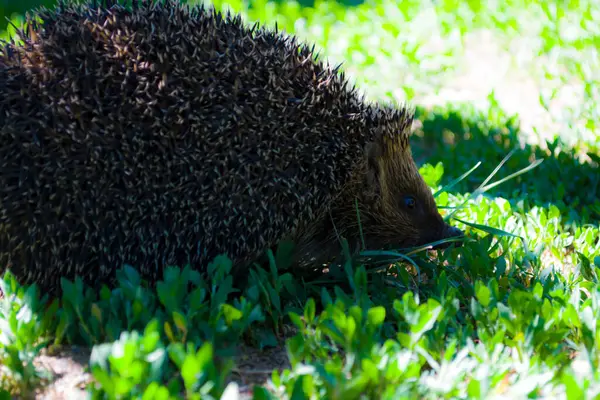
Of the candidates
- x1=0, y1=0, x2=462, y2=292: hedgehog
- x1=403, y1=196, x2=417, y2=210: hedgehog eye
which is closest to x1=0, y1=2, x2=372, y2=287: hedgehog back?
x1=0, y1=0, x2=462, y2=292: hedgehog

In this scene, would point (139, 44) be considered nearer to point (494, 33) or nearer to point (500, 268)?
point (500, 268)

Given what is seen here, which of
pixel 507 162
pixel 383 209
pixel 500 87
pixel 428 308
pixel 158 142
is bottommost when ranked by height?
pixel 428 308

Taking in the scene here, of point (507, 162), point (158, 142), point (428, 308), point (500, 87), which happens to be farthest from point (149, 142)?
point (500, 87)

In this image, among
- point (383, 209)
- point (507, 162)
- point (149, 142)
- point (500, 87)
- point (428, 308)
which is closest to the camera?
point (428, 308)

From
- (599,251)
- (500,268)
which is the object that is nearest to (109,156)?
(500,268)

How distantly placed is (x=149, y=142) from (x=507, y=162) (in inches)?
133

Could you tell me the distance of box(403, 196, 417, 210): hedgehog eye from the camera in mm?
4320

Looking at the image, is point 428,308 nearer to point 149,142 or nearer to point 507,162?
point 149,142

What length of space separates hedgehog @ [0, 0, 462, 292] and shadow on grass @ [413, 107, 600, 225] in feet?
5.92

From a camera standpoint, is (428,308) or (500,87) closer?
(428,308)

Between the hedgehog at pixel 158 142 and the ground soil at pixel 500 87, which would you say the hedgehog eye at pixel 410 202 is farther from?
the ground soil at pixel 500 87

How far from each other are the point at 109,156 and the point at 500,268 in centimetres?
226

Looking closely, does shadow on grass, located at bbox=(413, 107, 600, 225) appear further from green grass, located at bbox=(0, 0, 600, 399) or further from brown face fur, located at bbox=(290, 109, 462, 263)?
brown face fur, located at bbox=(290, 109, 462, 263)

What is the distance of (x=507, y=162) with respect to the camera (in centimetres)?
556
